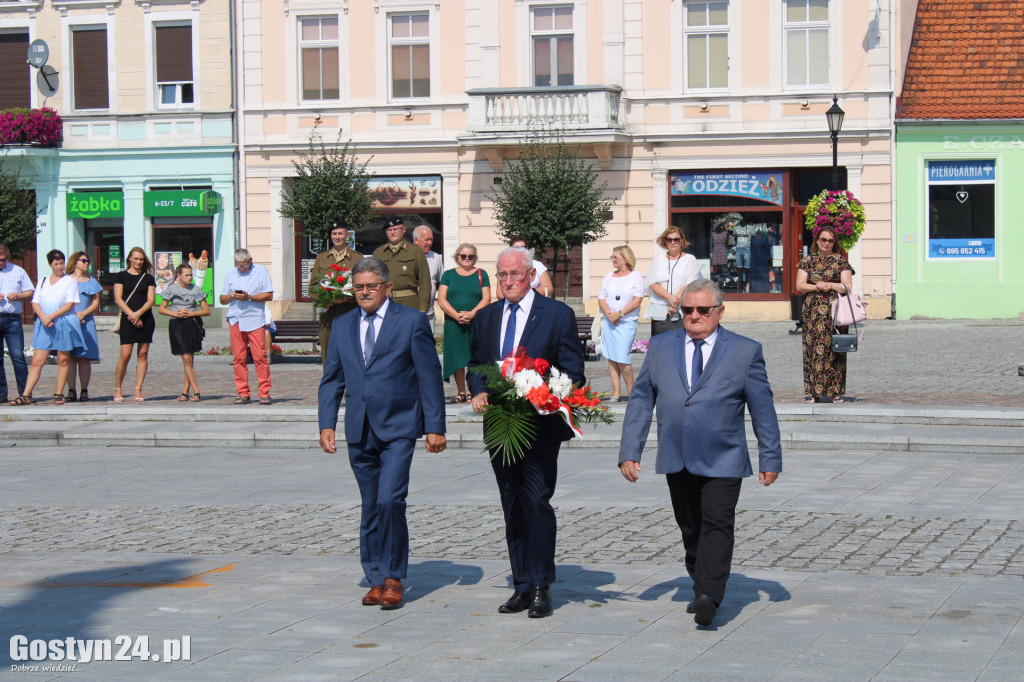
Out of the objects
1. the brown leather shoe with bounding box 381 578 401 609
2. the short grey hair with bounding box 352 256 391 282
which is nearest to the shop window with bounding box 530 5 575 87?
the short grey hair with bounding box 352 256 391 282

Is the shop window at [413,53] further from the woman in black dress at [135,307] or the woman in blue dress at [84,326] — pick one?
the woman in black dress at [135,307]

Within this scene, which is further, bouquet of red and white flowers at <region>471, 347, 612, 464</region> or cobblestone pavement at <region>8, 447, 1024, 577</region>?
cobblestone pavement at <region>8, 447, 1024, 577</region>

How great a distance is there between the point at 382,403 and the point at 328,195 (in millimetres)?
23671

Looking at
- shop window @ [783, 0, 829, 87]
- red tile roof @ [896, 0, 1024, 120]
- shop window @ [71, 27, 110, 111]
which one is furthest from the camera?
shop window @ [71, 27, 110, 111]

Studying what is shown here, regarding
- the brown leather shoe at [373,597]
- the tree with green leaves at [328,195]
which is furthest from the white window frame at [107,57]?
the brown leather shoe at [373,597]

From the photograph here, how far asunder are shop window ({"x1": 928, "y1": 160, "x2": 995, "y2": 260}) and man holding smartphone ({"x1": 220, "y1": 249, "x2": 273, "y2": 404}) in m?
18.1

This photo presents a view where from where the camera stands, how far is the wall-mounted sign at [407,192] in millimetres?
32125

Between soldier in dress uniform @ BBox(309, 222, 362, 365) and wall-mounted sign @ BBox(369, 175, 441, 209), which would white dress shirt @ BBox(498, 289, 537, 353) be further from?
wall-mounted sign @ BBox(369, 175, 441, 209)

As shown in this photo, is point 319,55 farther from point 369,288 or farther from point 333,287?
point 369,288

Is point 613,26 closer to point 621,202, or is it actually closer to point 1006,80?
point 621,202

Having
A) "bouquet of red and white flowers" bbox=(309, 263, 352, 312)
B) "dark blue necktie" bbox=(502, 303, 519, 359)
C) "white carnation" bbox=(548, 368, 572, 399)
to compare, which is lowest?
"white carnation" bbox=(548, 368, 572, 399)

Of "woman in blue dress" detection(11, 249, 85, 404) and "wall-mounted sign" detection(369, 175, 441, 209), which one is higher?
"wall-mounted sign" detection(369, 175, 441, 209)

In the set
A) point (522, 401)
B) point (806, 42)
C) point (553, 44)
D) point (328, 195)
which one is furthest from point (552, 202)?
point (522, 401)

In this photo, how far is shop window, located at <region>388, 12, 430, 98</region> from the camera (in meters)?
32.0
